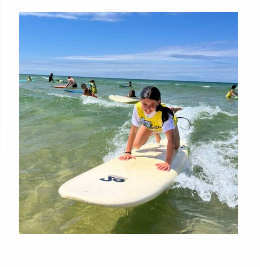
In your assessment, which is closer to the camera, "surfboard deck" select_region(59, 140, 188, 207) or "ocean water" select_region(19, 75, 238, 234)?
"surfboard deck" select_region(59, 140, 188, 207)

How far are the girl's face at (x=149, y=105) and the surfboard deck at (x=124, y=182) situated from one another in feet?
2.28

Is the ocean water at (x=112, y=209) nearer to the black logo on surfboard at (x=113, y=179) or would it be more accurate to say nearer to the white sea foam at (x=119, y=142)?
the white sea foam at (x=119, y=142)

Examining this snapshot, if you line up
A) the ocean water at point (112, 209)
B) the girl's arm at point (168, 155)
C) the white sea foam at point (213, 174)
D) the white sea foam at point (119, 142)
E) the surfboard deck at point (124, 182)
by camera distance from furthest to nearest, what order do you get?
the white sea foam at point (119, 142), the white sea foam at point (213, 174), the girl's arm at point (168, 155), the ocean water at point (112, 209), the surfboard deck at point (124, 182)

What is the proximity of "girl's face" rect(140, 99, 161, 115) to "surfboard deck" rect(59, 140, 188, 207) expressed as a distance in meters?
0.69

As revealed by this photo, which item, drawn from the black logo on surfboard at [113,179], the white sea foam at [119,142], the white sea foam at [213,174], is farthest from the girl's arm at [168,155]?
the white sea foam at [119,142]

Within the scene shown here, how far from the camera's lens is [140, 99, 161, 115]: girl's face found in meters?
3.09

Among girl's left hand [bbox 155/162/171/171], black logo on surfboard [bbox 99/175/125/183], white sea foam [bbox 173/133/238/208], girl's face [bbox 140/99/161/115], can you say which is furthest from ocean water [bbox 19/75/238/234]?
girl's face [bbox 140/99/161/115]

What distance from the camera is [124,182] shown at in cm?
282

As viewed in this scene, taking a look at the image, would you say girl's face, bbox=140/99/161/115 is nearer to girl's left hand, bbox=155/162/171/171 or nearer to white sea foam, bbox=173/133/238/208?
girl's left hand, bbox=155/162/171/171

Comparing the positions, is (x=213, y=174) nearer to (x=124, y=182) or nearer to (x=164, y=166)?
(x=164, y=166)

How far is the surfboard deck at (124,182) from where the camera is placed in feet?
8.13

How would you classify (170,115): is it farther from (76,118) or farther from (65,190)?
(76,118)

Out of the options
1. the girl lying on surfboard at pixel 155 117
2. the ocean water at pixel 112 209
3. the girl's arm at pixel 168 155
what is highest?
the girl lying on surfboard at pixel 155 117
